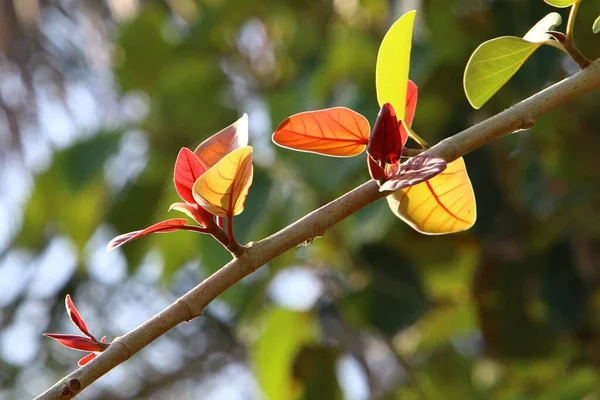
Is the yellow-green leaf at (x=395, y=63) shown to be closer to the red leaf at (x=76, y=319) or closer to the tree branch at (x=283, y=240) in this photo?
the tree branch at (x=283, y=240)

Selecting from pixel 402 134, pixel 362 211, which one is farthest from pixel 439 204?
pixel 362 211

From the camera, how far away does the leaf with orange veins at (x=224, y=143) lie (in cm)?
36

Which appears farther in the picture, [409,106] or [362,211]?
[362,211]

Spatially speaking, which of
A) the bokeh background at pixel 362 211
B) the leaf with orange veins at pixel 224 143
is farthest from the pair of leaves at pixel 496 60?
the bokeh background at pixel 362 211

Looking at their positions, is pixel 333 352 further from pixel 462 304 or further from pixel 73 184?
pixel 73 184

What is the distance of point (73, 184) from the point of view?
1081 millimetres

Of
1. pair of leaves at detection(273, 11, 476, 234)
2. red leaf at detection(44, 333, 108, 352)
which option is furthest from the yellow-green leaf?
red leaf at detection(44, 333, 108, 352)

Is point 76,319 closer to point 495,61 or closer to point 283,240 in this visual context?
point 283,240

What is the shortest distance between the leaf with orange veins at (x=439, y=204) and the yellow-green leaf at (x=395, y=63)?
1.4 inches

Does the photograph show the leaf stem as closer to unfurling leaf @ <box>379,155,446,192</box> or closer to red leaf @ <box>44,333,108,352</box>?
unfurling leaf @ <box>379,155,446,192</box>

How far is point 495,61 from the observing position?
15.3 inches

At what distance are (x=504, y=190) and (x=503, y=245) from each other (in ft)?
0.29

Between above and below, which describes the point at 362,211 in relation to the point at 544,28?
below

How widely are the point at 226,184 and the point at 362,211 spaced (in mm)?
658
